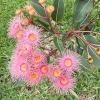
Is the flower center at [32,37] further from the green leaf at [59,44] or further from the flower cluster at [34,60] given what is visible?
the green leaf at [59,44]

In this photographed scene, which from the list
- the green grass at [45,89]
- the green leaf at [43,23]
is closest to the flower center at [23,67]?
the green leaf at [43,23]

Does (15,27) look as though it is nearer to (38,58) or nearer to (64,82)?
(38,58)

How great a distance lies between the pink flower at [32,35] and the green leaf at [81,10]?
1.07 feet

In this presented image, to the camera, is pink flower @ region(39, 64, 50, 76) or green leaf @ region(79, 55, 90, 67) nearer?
pink flower @ region(39, 64, 50, 76)

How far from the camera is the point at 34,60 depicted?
73.7 inches

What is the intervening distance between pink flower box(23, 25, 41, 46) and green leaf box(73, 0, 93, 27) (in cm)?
33

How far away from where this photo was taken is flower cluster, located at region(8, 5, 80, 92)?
1871 millimetres

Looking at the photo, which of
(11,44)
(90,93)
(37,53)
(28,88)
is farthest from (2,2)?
(37,53)

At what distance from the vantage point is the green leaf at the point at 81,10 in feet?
7.17

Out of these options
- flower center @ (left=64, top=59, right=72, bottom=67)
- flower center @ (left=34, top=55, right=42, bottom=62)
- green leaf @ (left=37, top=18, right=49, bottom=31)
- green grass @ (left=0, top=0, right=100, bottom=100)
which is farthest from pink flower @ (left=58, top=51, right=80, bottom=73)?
green grass @ (left=0, top=0, right=100, bottom=100)

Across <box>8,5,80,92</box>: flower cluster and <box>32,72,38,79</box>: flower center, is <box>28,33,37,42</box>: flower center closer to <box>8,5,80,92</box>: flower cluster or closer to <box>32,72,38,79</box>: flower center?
<box>8,5,80,92</box>: flower cluster

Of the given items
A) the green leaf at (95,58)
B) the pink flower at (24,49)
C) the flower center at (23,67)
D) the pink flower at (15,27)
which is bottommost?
the flower center at (23,67)

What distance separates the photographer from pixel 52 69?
1.90 m

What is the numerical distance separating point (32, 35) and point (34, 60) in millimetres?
129
